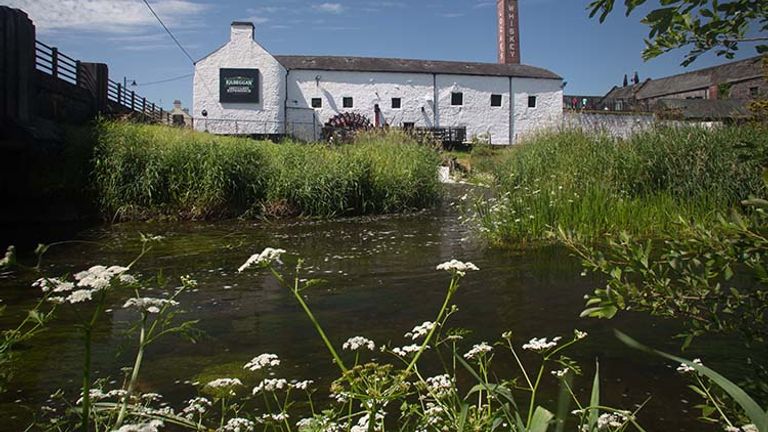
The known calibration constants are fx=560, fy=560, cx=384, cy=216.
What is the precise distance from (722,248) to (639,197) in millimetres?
6813

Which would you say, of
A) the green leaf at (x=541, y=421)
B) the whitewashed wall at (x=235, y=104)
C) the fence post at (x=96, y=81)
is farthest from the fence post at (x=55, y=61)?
the green leaf at (x=541, y=421)

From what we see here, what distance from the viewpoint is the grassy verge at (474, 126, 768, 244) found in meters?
7.50

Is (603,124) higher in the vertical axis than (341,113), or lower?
lower

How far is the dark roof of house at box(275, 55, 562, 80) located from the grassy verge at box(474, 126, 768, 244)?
28.3m

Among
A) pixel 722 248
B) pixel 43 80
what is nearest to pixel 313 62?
pixel 43 80

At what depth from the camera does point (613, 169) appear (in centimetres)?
899

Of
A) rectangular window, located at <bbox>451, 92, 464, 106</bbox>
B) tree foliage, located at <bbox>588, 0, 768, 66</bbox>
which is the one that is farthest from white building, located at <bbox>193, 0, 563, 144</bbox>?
tree foliage, located at <bbox>588, 0, 768, 66</bbox>

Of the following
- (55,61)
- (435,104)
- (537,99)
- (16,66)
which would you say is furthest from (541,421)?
(537,99)

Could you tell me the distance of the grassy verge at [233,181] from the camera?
1112 centimetres

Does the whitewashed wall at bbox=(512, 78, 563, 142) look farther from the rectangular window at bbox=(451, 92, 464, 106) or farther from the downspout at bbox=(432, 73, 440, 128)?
the downspout at bbox=(432, 73, 440, 128)

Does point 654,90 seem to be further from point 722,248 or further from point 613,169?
point 722,248

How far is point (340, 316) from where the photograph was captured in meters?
4.45

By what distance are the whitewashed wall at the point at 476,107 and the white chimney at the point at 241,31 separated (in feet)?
41.2

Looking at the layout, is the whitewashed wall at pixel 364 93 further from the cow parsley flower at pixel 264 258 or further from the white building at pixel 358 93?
the cow parsley flower at pixel 264 258
